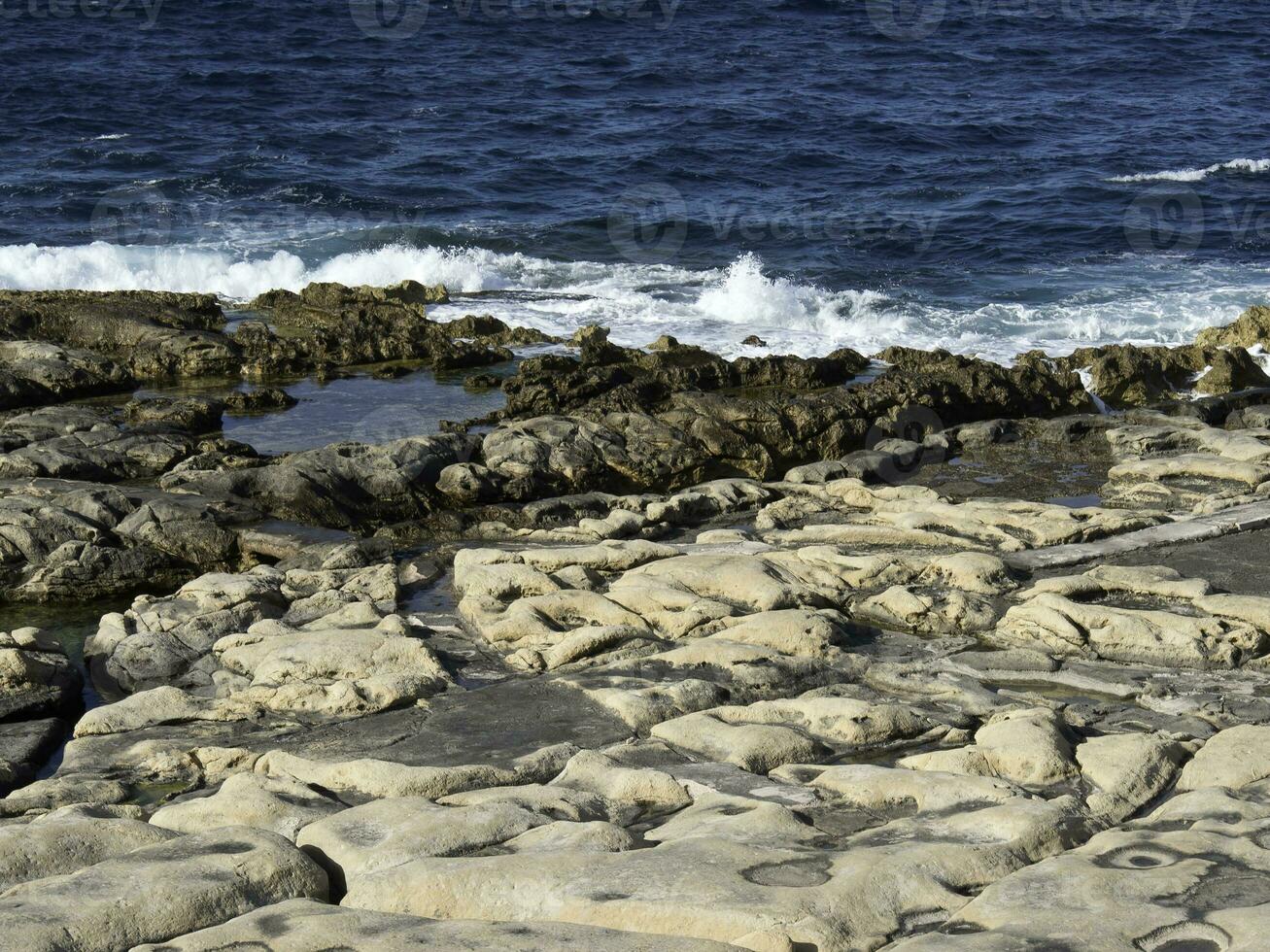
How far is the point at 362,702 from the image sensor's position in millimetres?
11453

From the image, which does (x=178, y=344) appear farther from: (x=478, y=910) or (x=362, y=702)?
(x=478, y=910)

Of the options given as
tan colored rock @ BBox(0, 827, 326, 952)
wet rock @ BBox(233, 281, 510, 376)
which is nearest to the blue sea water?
wet rock @ BBox(233, 281, 510, 376)

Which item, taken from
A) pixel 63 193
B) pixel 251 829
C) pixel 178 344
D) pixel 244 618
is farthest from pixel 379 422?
pixel 63 193

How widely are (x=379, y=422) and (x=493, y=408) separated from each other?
1.75m

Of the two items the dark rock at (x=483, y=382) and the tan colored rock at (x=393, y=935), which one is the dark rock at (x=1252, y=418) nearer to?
the dark rock at (x=483, y=382)

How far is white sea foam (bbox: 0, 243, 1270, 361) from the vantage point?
84.8 ft

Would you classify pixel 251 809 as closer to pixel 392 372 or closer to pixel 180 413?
pixel 180 413

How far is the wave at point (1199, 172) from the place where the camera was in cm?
3538

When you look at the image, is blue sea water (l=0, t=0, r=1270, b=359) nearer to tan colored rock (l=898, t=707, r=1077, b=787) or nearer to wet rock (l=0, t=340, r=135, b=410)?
wet rock (l=0, t=340, r=135, b=410)

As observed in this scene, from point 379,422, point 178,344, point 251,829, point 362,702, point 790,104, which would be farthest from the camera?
point 790,104

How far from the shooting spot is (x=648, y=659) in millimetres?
12023

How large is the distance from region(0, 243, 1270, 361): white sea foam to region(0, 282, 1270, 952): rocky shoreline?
114 inches

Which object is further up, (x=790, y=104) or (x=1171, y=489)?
(x=790, y=104)

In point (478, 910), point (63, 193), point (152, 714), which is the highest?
point (63, 193)
